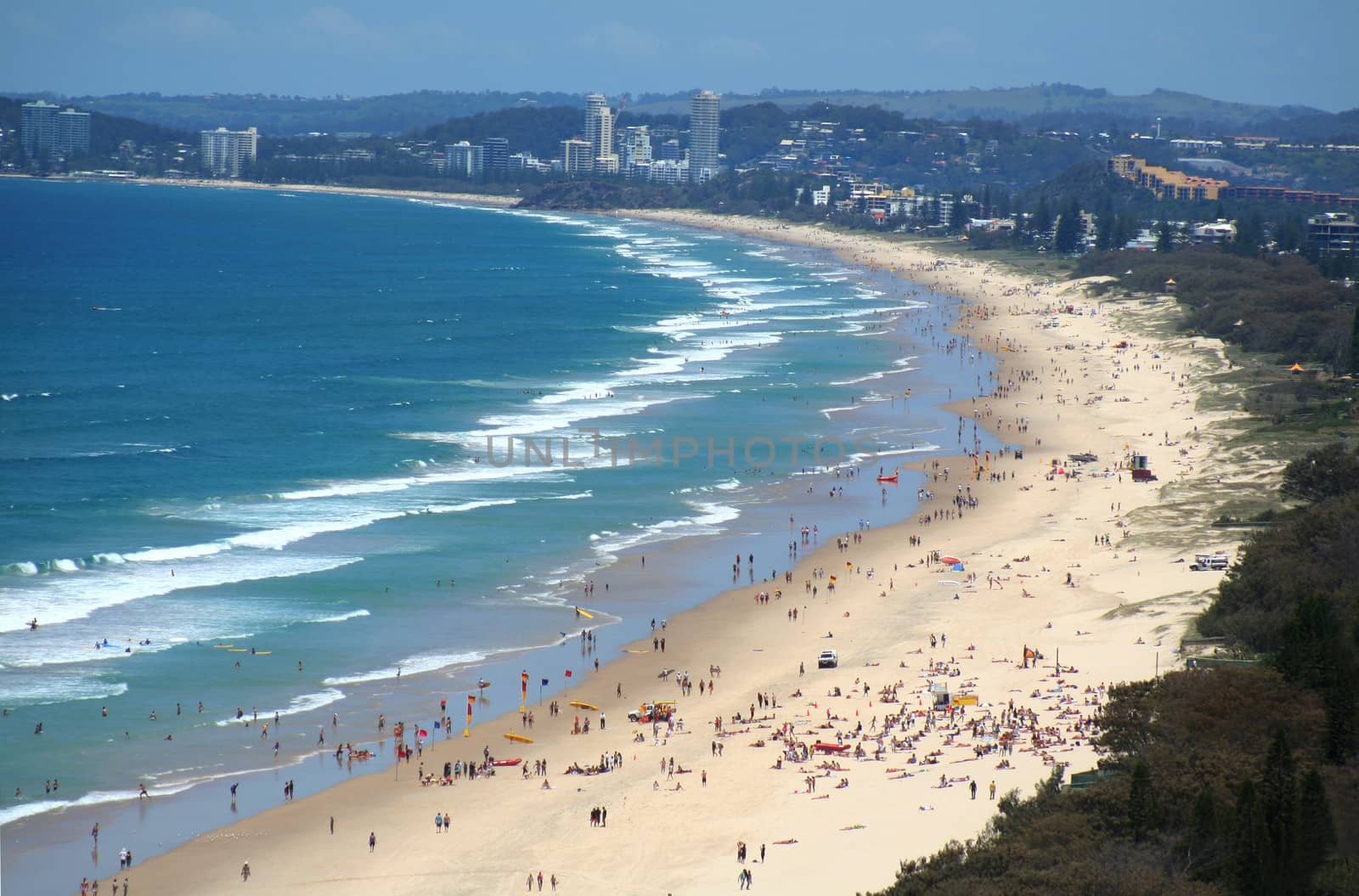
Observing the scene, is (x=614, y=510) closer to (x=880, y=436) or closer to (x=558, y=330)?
(x=880, y=436)

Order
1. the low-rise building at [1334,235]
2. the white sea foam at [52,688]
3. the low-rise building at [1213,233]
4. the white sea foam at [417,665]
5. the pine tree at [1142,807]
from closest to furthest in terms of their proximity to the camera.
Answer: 1. the pine tree at [1142,807]
2. the white sea foam at [52,688]
3. the white sea foam at [417,665]
4. the low-rise building at [1334,235]
5. the low-rise building at [1213,233]

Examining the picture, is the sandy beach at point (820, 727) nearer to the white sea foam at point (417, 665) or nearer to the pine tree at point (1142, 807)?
the white sea foam at point (417, 665)

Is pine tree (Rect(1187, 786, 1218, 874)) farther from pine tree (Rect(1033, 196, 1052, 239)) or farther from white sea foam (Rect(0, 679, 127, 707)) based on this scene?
pine tree (Rect(1033, 196, 1052, 239))

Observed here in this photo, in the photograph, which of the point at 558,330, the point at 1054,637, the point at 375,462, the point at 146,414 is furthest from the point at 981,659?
the point at 558,330

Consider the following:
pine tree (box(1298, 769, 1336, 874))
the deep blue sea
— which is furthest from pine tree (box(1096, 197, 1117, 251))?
pine tree (box(1298, 769, 1336, 874))

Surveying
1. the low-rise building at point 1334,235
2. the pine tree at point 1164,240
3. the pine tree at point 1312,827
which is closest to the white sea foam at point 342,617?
the pine tree at point 1312,827

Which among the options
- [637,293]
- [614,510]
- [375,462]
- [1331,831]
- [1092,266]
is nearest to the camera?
[1331,831]
